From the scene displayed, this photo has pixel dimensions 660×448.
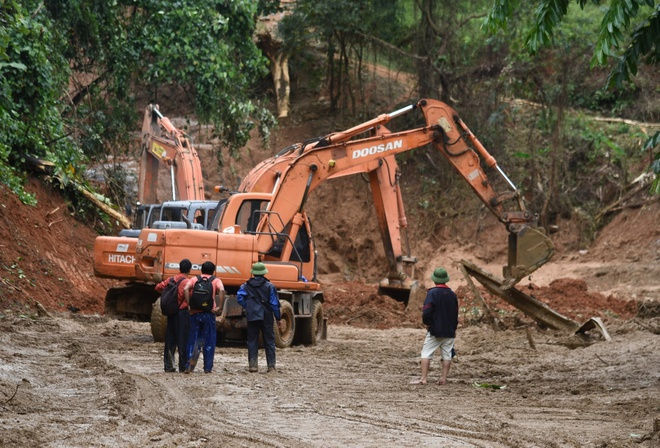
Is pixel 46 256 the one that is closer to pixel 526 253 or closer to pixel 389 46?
pixel 526 253

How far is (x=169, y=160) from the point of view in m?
21.5

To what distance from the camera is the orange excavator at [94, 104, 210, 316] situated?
1714cm

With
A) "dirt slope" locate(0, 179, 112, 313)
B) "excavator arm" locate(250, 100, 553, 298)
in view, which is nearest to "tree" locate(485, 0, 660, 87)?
"excavator arm" locate(250, 100, 553, 298)

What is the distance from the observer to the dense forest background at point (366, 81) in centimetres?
2406

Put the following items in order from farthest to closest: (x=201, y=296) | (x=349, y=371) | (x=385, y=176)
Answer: (x=385, y=176)
(x=349, y=371)
(x=201, y=296)

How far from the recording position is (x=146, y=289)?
18469 mm

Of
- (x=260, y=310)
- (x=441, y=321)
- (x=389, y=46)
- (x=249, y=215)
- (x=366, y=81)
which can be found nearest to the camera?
(x=441, y=321)

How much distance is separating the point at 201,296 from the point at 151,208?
6884mm

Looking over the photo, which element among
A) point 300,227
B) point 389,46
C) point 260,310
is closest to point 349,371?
point 260,310

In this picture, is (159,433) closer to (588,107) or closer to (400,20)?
Result: (400,20)

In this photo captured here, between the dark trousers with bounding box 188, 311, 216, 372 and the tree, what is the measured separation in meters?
5.61

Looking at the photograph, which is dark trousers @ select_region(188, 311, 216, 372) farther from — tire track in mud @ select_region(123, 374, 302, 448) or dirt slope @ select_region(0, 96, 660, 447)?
tire track in mud @ select_region(123, 374, 302, 448)

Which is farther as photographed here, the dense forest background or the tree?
the dense forest background

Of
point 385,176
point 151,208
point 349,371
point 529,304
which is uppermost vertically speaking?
point 385,176
